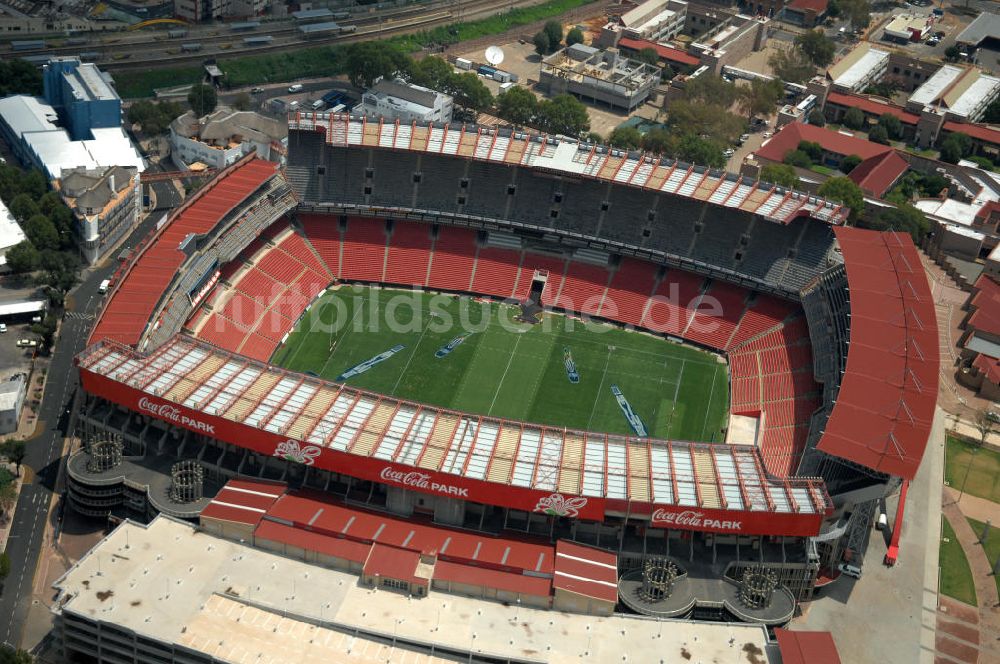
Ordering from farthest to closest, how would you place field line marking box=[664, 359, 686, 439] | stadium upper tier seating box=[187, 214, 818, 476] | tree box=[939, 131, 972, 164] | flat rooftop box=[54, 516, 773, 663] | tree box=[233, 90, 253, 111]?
tree box=[233, 90, 253, 111], tree box=[939, 131, 972, 164], stadium upper tier seating box=[187, 214, 818, 476], field line marking box=[664, 359, 686, 439], flat rooftop box=[54, 516, 773, 663]

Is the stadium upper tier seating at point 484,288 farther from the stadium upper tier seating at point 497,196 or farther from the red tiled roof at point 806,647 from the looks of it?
the red tiled roof at point 806,647

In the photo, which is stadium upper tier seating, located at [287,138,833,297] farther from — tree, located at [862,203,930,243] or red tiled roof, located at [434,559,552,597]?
red tiled roof, located at [434,559,552,597]

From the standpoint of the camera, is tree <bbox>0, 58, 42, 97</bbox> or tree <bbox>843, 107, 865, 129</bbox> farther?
tree <bbox>843, 107, 865, 129</bbox>

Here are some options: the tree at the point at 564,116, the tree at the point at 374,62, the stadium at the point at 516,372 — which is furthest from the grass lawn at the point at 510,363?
the tree at the point at 374,62

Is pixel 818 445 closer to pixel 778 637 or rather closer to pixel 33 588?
pixel 778 637

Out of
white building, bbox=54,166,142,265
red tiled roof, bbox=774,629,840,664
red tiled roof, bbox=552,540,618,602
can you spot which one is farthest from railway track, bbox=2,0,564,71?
red tiled roof, bbox=774,629,840,664

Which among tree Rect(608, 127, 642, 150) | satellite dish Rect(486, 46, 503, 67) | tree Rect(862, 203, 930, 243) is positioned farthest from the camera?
satellite dish Rect(486, 46, 503, 67)

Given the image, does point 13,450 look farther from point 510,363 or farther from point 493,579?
point 510,363

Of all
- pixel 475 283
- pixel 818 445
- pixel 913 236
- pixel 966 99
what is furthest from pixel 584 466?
pixel 966 99

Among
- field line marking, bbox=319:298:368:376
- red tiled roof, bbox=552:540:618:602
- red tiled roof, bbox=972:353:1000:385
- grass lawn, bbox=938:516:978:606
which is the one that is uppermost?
red tiled roof, bbox=972:353:1000:385
